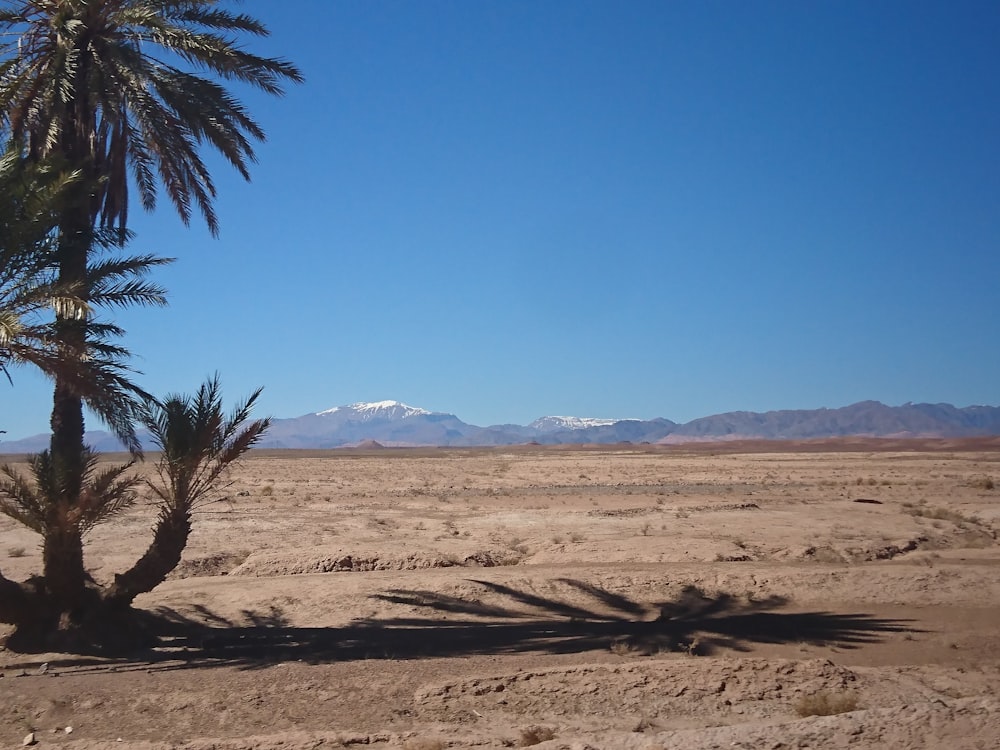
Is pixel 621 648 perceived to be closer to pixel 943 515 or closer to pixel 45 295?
pixel 45 295

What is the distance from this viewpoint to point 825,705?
29.9 feet

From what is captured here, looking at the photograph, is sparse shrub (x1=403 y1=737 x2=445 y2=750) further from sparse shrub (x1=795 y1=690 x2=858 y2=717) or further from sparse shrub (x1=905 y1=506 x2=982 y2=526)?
sparse shrub (x1=905 y1=506 x2=982 y2=526)

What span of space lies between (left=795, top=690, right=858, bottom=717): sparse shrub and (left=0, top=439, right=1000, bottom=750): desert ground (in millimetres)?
68

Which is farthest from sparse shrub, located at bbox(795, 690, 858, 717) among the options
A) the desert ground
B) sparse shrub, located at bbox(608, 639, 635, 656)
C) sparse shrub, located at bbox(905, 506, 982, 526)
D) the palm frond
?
sparse shrub, located at bbox(905, 506, 982, 526)

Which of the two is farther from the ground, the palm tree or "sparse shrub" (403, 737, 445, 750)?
the palm tree

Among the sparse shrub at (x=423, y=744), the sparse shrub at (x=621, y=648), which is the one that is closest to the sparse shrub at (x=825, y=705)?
the sparse shrub at (x=621, y=648)

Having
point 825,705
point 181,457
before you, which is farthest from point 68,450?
point 825,705

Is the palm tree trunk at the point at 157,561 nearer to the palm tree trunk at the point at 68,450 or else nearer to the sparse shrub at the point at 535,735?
the palm tree trunk at the point at 68,450

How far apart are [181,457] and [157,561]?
172 cm

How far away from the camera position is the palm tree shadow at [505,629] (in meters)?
12.3

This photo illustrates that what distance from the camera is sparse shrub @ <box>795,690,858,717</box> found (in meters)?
9.04

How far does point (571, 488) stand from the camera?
45.0 meters

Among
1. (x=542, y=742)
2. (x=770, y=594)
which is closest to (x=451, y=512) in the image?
(x=770, y=594)

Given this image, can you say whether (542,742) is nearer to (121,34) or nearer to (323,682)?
(323,682)
